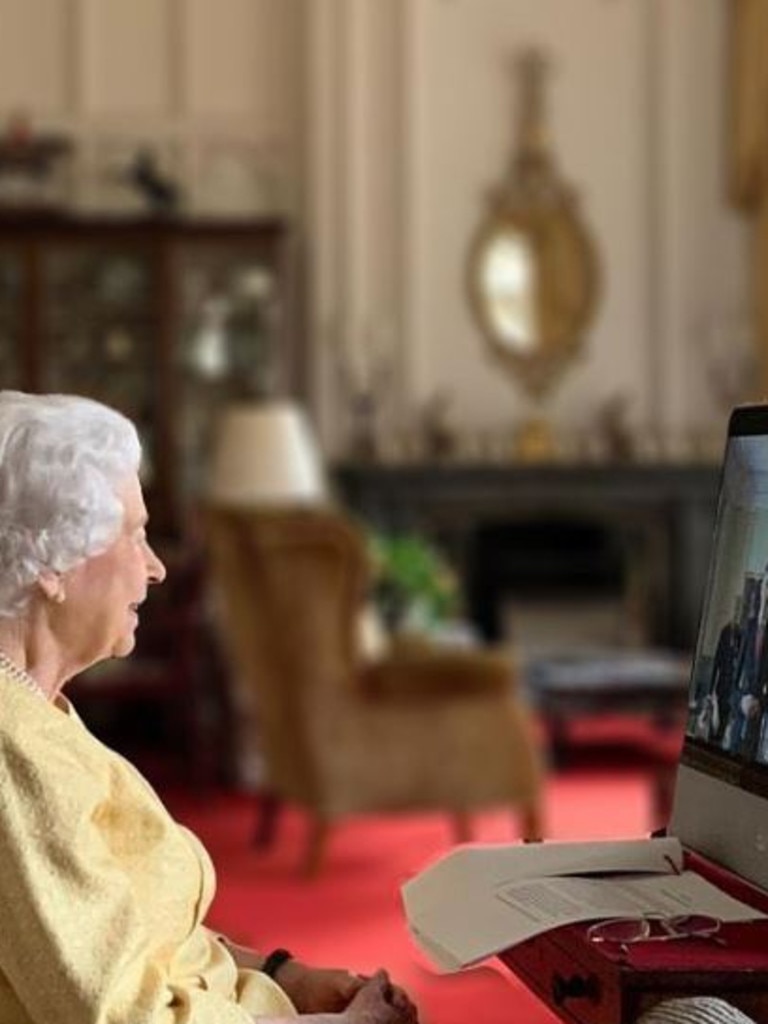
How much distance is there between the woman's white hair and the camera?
1540 millimetres

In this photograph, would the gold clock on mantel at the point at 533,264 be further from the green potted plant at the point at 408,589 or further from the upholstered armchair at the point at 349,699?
the upholstered armchair at the point at 349,699

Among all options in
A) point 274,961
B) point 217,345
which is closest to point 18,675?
point 274,961

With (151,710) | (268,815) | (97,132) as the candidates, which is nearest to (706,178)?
(97,132)

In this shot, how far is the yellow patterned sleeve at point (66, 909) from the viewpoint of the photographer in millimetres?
1406

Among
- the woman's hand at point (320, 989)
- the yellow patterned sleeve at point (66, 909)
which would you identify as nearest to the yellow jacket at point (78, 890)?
the yellow patterned sleeve at point (66, 909)

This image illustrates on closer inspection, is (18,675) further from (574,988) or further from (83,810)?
(574,988)

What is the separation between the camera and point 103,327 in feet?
25.8

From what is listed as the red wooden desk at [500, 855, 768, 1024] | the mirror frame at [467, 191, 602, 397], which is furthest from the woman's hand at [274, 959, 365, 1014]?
the mirror frame at [467, 191, 602, 397]

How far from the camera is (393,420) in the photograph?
26.6 ft

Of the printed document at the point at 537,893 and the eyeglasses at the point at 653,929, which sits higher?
the eyeglasses at the point at 653,929

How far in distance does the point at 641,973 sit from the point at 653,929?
13 centimetres

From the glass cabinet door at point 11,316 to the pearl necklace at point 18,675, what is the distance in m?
6.35

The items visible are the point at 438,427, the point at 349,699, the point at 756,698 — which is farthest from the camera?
the point at 438,427

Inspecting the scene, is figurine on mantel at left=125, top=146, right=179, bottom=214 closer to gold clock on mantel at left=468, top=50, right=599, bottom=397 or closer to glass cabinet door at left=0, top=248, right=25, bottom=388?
glass cabinet door at left=0, top=248, right=25, bottom=388
